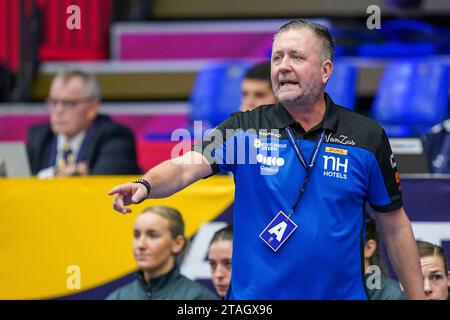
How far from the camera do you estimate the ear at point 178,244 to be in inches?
187

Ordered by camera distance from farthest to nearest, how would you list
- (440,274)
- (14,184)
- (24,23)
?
1. (24,23)
2. (14,184)
3. (440,274)

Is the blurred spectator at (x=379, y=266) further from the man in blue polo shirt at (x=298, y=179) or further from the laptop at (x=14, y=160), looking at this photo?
the laptop at (x=14, y=160)

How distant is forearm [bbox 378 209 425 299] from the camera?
358 cm

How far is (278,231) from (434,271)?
1.41m

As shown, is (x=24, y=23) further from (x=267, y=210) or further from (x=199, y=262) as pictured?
(x=267, y=210)

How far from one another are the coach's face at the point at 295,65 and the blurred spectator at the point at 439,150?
232cm

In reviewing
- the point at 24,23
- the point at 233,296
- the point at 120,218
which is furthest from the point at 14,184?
the point at 24,23

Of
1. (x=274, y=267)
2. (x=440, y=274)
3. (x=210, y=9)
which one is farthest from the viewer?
(x=210, y=9)

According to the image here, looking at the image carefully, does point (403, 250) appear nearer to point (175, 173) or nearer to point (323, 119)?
point (323, 119)

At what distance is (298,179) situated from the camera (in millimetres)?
3400

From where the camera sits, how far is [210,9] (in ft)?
29.8

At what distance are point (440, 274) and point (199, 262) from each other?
3.62 feet

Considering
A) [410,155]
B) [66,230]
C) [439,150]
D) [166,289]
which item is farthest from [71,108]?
[439,150]

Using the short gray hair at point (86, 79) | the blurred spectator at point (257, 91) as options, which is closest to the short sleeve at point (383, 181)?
the blurred spectator at point (257, 91)
